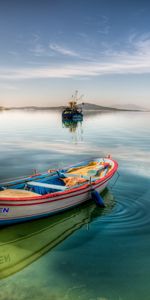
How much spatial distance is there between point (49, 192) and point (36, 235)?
144 inches

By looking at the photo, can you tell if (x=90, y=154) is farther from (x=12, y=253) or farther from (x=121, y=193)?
(x=12, y=253)

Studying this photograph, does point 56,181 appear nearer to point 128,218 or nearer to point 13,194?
point 13,194

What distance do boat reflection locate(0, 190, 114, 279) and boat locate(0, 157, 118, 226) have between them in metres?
0.43

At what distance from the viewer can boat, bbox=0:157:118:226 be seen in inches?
554

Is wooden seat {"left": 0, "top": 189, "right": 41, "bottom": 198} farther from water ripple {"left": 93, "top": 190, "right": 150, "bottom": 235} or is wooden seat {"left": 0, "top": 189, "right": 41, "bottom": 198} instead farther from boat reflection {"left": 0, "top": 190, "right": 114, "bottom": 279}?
water ripple {"left": 93, "top": 190, "right": 150, "bottom": 235}

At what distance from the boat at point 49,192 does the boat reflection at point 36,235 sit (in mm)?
429

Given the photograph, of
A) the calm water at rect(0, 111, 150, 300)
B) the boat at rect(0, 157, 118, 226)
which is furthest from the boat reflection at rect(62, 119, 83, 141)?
the calm water at rect(0, 111, 150, 300)

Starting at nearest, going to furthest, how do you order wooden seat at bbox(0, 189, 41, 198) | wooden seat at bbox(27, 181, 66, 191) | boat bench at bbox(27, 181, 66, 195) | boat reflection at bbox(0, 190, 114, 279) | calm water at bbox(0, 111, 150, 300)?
calm water at bbox(0, 111, 150, 300) → boat reflection at bbox(0, 190, 114, 279) → wooden seat at bbox(0, 189, 41, 198) → wooden seat at bbox(27, 181, 66, 191) → boat bench at bbox(27, 181, 66, 195)

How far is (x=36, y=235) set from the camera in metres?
14.3

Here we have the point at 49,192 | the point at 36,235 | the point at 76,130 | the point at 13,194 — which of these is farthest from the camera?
the point at 76,130

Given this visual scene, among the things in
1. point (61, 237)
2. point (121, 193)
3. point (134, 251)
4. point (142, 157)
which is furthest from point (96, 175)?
point (142, 157)

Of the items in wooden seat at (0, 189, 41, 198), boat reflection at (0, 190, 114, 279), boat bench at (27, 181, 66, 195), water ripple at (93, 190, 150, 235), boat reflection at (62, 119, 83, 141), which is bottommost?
boat reflection at (0, 190, 114, 279)

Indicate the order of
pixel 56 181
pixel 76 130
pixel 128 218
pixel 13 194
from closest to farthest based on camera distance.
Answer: pixel 13 194, pixel 128 218, pixel 56 181, pixel 76 130

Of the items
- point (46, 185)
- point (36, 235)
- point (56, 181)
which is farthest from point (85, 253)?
point (56, 181)
